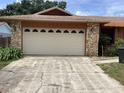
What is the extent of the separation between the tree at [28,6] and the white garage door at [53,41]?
27587mm

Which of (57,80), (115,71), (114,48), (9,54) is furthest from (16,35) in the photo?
(57,80)

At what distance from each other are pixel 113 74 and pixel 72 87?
13.1 feet

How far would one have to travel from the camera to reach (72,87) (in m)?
12.5

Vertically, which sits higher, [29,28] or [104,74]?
[29,28]

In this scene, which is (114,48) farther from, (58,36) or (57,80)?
(57,80)

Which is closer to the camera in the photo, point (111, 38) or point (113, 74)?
point (113, 74)

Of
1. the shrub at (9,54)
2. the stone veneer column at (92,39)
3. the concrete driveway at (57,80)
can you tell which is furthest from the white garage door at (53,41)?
the concrete driveway at (57,80)

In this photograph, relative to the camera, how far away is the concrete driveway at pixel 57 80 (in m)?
11.9

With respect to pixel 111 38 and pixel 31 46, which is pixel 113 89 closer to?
pixel 31 46

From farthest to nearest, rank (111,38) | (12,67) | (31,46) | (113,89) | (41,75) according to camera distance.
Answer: (111,38) → (31,46) → (12,67) → (41,75) → (113,89)

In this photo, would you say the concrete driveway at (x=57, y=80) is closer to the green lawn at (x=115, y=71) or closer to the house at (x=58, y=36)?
the green lawn at (x=115, y=71)

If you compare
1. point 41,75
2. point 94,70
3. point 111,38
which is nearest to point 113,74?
point 94,70

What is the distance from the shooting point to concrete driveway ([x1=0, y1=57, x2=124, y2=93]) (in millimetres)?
11922

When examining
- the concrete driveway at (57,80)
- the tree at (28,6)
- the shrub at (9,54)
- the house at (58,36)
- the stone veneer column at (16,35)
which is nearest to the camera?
the concrete driveway at (57,80)
